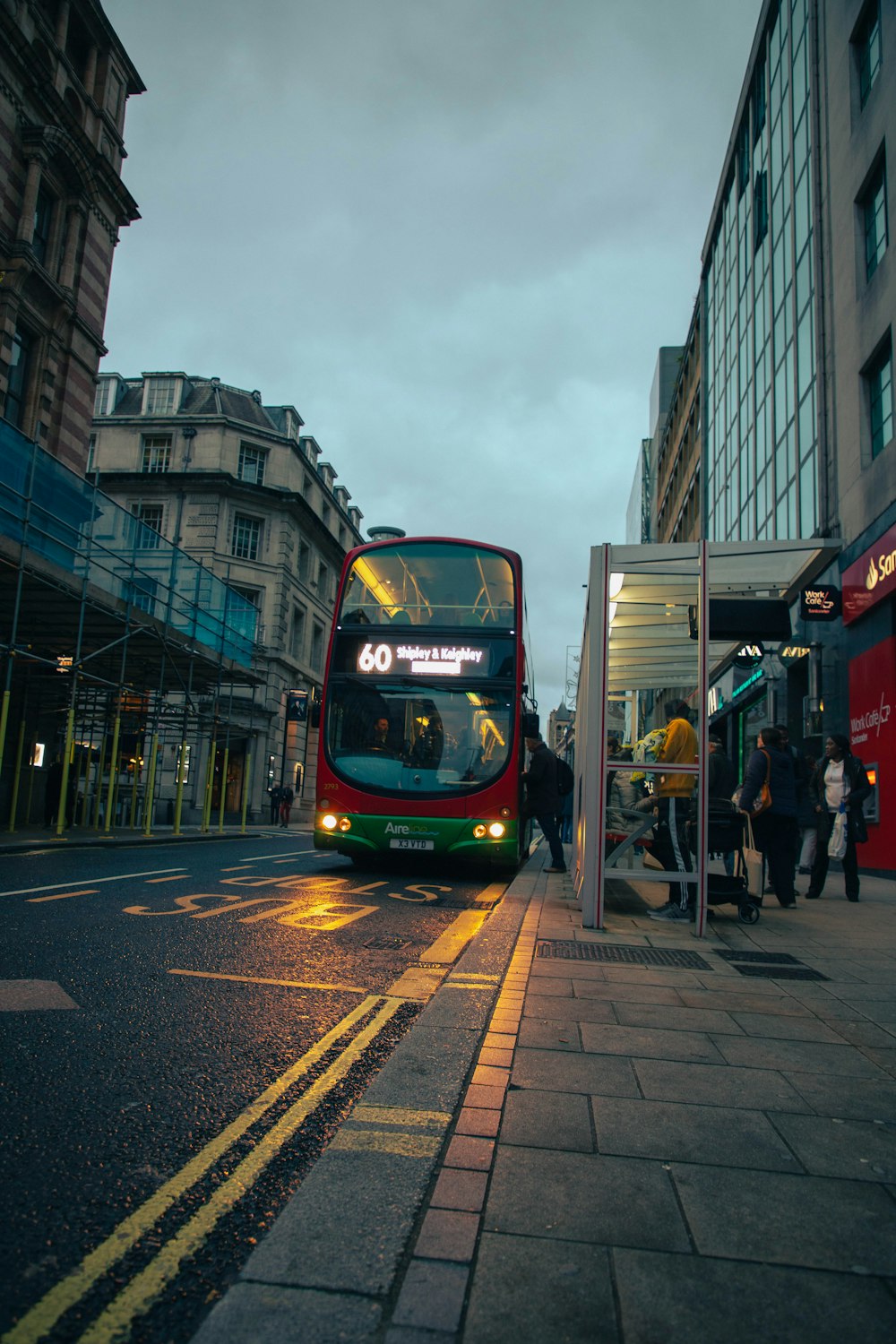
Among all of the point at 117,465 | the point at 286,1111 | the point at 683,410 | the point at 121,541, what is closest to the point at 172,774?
the point at 117,465

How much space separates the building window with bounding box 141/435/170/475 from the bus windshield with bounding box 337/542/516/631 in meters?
31.9

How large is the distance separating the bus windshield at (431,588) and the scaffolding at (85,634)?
4.95 m

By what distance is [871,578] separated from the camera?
14.3 metres

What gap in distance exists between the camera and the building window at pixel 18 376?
18.5 meters

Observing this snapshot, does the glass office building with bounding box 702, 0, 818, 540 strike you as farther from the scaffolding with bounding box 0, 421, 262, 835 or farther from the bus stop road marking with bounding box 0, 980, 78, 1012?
the bus stop road marking with bounding box 0, 980, 78, 1012

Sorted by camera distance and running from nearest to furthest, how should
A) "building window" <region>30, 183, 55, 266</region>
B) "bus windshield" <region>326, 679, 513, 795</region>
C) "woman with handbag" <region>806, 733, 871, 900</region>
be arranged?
"woman with handbag" <region>806, 733, 871, 900</region>
"bus windshield" <region>326, 679, 513, 795</region>
"building window" <region>30, 183, 55, 266</region>

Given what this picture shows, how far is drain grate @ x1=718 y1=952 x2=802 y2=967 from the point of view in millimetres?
5715

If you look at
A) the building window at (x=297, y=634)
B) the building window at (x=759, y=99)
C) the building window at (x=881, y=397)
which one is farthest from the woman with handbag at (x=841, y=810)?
the building window at (x=297, y=634)

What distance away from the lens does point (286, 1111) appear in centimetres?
284

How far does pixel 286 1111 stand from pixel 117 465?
41775 millimetres

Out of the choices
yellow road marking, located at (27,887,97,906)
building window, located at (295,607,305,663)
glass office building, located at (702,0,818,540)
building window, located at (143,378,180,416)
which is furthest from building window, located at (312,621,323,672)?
yellow road marking, located at (27,887,97,906)

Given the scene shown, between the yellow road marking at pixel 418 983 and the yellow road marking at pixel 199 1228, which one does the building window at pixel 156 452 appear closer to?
the yellow road marking at pixel 418 983

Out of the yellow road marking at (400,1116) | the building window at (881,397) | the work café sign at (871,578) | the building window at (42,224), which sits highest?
the building window at (42,224)

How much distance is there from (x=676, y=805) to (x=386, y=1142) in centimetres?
538
